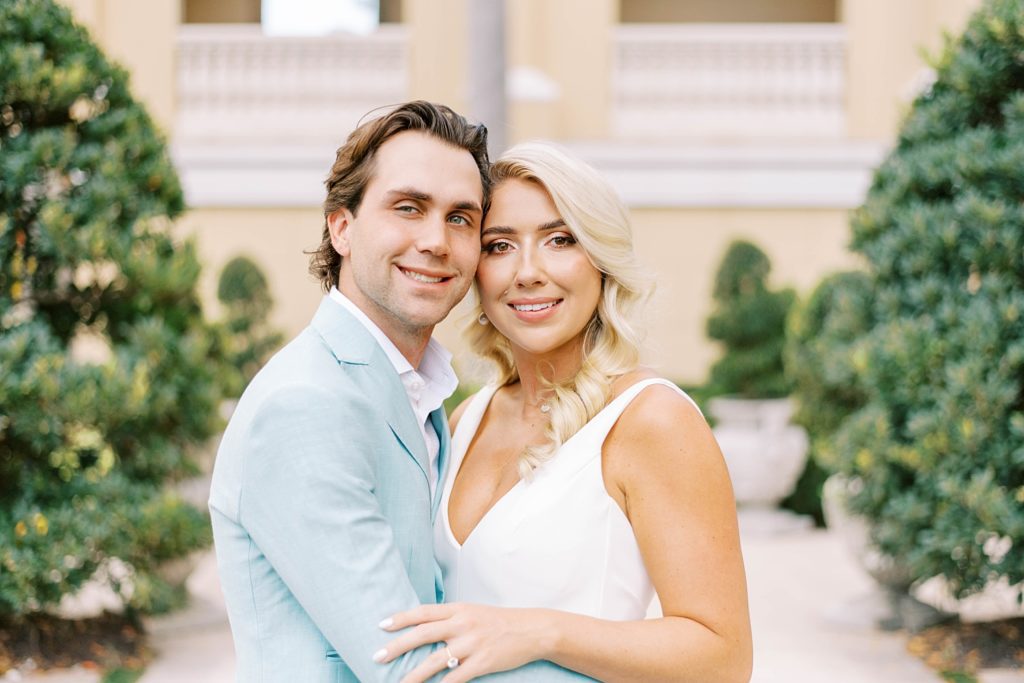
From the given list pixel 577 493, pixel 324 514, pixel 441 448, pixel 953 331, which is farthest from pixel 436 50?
pixel 324 514

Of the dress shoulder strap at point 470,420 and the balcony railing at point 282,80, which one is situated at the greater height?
the balcony railing at point 282,80

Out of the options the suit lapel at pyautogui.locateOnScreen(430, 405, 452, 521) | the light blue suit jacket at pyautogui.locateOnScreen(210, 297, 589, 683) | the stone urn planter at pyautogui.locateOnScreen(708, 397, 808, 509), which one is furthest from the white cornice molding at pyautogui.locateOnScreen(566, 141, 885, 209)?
the light blue suit jacket at pyautogui.locateOnScreen(210, 297, 589, 683)

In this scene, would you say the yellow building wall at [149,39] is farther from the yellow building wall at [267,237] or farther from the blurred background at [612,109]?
the yellow building wall at [267,237]

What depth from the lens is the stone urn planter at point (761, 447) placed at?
9.20 metres

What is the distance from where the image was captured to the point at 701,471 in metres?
2.30

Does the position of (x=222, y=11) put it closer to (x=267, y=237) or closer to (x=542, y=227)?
(x=267, y=237)

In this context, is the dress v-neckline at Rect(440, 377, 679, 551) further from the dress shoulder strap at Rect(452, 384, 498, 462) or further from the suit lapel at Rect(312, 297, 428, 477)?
the suit lapel at Rect(312, 297, 428, 477)

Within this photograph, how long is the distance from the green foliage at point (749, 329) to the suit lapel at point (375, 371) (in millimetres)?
7758

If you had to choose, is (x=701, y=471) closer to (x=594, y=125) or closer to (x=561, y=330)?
(x=561, y=330)

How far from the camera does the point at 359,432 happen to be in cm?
201

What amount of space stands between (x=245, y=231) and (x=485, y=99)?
544 cm

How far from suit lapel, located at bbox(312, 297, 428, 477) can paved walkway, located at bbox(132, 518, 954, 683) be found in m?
3.64

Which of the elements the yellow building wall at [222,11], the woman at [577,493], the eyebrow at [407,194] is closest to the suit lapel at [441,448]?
the woman at [577,493]

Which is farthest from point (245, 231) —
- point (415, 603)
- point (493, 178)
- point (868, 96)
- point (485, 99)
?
point (415, 603)
